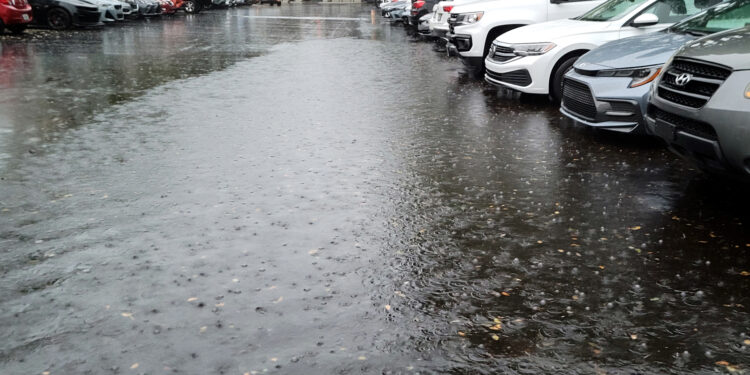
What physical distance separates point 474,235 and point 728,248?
1.82m

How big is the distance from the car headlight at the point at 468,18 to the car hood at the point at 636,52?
20.5 ft

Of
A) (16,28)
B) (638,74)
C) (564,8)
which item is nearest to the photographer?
(638,74)

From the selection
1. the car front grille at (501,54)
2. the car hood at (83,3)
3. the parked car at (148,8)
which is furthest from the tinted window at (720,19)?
the parked car at (148,8)

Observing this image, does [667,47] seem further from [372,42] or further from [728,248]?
[372,42]

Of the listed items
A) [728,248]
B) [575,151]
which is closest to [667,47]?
[575,151]

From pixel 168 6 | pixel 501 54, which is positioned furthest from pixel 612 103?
pixel 168 6

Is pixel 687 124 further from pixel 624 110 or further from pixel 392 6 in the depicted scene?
pixel 392 6

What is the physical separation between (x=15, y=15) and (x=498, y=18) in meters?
16.4

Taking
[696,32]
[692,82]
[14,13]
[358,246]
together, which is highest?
[696,32]

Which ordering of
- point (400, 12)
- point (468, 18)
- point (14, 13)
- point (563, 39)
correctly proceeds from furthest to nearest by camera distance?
point (400, 12) → point (14, 13) → point (468, 18) → point (563, 39)

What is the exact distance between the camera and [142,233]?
18.0ft

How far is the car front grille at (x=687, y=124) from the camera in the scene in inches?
211

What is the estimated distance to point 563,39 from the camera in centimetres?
1069

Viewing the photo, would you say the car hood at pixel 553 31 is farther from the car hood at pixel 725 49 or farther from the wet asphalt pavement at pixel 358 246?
the car hood at pixel 725 49
